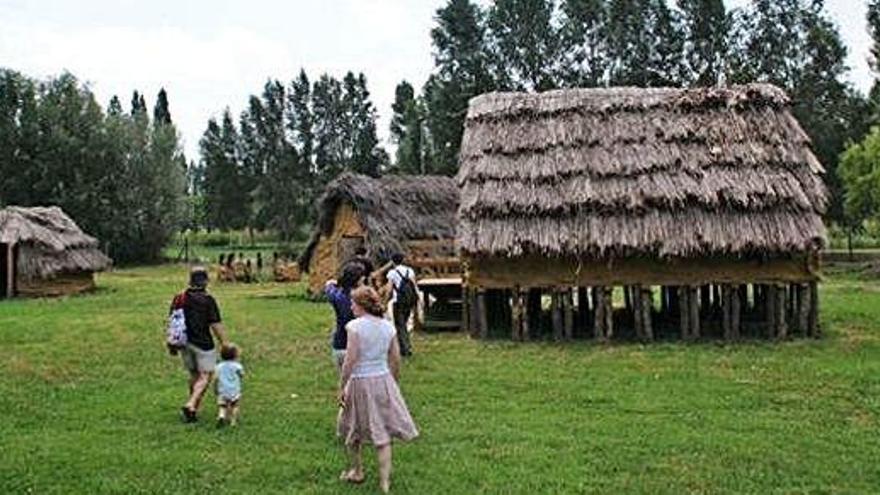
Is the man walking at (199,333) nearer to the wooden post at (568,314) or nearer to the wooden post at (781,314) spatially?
the wooden post at (568,314)

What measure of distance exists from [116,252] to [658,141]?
42670mm

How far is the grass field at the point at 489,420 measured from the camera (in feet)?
30.4

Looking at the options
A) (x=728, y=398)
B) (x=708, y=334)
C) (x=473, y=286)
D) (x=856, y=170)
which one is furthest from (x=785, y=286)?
(x=856, y=170)

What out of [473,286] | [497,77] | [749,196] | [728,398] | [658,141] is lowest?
[728,398]

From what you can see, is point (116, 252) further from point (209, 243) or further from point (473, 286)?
point (473, 286)

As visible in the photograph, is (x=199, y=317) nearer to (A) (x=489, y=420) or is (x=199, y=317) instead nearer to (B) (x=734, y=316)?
(A) (x=489, y=420)

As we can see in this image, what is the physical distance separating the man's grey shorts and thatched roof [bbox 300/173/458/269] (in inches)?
705

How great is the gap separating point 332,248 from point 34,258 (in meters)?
10.6

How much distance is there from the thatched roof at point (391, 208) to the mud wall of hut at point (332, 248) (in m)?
0.20

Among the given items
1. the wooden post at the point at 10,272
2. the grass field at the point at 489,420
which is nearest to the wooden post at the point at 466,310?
the grass field at the point at 489,420

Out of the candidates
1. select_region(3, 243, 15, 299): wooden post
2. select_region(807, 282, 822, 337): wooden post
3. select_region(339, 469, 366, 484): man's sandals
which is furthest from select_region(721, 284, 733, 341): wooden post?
select_region(3, 243, 15, 299): wooden post

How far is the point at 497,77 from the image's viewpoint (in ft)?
171

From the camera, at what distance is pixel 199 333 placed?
11.7m

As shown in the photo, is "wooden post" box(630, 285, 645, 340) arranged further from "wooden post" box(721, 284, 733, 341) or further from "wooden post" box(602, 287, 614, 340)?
"wooden post" box(721, 284, 733, 341)
